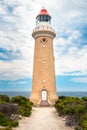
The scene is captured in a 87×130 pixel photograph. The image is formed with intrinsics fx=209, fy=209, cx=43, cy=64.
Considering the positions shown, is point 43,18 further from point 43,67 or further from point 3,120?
point 3,120

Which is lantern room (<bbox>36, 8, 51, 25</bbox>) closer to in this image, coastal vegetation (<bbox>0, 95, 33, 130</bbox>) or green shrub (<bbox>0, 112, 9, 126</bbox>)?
coastal vegetation (<bbox>0, 95, 33, 130</bbox>)

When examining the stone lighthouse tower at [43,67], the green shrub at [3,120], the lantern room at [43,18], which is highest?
the lantern room at [43,18]

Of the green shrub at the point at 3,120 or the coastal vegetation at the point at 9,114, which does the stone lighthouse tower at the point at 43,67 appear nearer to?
the coastal vegetation at the point at 9,114

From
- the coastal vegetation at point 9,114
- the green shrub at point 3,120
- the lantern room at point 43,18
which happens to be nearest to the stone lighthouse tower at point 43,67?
the lantern room at point 43,18

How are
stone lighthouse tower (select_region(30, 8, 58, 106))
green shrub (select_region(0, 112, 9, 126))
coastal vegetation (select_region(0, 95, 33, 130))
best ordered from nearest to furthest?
green shrub (select_region(0, 112, 9, 126)) → coastal vegetation (select_region(0, 95, 33, 130)) → stone lighthouse tower (select_region(30, 8, 58, 106))

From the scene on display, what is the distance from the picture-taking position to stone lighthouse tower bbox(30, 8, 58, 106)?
1079 inches

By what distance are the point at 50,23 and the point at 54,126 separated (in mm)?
18087

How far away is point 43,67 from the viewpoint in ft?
90.2

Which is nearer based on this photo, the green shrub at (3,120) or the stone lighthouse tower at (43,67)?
the green shrub at (3,120)

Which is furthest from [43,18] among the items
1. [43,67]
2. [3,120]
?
[3,120]

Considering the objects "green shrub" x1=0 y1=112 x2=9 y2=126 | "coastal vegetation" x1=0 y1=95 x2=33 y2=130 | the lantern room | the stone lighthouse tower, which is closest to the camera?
"green shrub" x1=0 y1=112 x2=9 y2=126

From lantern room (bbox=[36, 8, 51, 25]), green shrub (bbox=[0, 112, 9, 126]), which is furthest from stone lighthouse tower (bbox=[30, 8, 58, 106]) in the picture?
green shrub (bbox=[0, 112, 9, 126])

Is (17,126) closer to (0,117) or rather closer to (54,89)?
(0,117)

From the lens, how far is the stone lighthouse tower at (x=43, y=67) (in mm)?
27406
